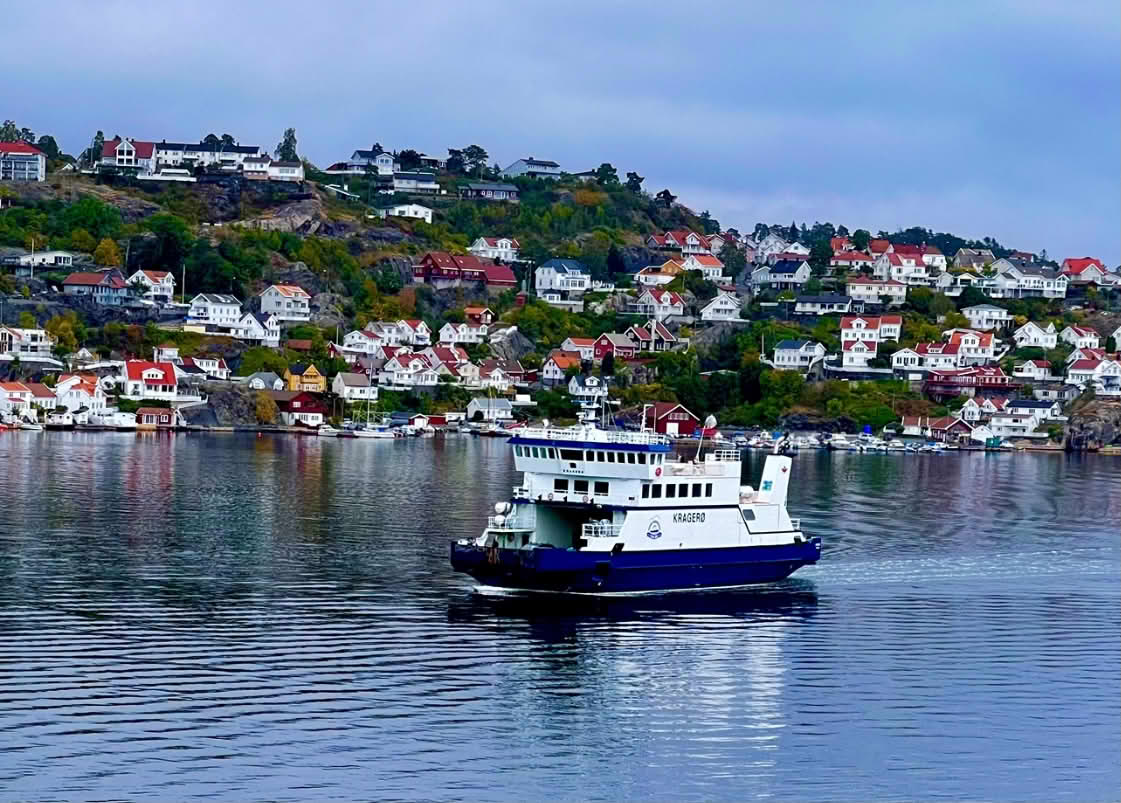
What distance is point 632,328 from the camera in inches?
5910

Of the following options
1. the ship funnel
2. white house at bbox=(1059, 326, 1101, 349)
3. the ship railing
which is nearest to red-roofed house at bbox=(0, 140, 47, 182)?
white house at bbox=(1059, 326, 1101, 349)

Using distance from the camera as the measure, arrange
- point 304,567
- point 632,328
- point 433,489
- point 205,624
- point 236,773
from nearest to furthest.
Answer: point 236,773
point 205,624
point 304,567
point 433,489
point 632,328

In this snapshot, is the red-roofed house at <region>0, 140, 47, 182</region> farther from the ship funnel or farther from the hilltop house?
the ship funnel

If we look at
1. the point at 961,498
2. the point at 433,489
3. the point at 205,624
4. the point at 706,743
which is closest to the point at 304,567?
the point at 205,624

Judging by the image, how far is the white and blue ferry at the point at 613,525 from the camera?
143 ft

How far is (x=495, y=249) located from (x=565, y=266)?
10.4m

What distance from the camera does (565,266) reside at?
536 ft

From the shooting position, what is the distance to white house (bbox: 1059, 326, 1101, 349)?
497 feet

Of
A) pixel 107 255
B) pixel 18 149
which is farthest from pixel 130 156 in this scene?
pixel 107 255

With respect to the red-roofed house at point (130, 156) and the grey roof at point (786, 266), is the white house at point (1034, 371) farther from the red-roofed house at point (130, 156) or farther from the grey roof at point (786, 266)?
the red-roofed house at point (130, 156)

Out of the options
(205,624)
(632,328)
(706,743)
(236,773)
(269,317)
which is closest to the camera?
(236,773)

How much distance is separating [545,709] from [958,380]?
11256cm

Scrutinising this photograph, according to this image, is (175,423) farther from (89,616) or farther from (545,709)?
(545,709)

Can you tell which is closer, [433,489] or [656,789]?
[656,789]
